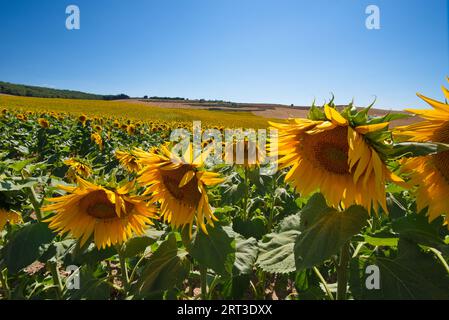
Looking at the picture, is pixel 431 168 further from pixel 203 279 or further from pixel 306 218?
Answer: pixel 203 279

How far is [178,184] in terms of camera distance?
2.00 meters

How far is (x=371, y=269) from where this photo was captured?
1.57 m

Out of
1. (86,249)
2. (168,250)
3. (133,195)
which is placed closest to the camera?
(168,250)

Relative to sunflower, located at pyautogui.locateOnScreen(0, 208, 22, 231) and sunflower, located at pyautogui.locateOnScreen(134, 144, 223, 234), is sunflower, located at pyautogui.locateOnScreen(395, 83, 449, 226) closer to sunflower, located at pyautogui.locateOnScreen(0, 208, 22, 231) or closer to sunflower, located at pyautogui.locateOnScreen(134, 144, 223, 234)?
sunflower, located at pyautogui.locateOnScreen(134, 144, 223, 234)

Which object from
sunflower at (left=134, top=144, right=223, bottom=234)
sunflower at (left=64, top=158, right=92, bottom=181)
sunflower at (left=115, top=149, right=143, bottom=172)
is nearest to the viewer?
sunflower at (left=134, top=144, right=223, bottom=234)

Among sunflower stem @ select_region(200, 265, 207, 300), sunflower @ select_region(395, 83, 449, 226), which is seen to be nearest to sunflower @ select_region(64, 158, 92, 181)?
sunflower stem @ select_region(200, 265, 207, 300)

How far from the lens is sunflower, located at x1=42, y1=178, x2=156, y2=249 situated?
2.13m

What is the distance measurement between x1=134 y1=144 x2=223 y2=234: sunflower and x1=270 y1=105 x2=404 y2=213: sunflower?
Answer: 44 centimetres

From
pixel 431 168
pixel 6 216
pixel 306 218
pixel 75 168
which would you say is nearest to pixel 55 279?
pixel 6 216

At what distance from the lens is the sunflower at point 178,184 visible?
1783 millimetres

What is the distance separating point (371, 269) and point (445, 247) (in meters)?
0.33

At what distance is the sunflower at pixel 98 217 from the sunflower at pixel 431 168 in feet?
4.97
